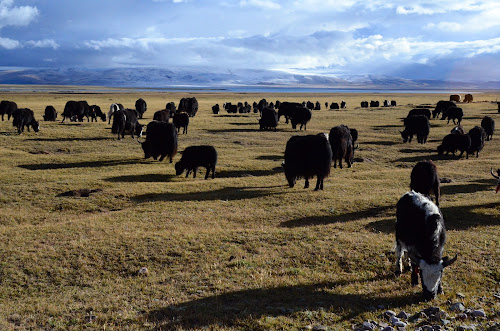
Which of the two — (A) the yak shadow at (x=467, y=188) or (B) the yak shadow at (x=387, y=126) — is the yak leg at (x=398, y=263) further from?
(B) the yak shadow at (x=387, y=126)

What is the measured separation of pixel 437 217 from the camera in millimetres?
7805

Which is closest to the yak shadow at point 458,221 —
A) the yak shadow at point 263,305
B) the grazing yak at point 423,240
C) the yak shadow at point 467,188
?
the yak shadow at point 467,188

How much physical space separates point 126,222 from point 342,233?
6193mm

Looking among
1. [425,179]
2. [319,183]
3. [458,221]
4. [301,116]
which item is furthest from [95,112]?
[458,221]

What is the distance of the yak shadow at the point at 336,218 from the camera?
496 inches

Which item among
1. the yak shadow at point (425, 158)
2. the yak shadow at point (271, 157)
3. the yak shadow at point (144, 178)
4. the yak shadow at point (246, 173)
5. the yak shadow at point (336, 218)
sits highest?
the yak shadow at point (425, 158)

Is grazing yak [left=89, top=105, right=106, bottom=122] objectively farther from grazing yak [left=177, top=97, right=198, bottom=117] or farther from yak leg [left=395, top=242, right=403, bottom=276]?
yak leg [left=395, top=242, right=403, bottom=276]

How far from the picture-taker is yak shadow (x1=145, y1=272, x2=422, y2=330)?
6895 millimetres

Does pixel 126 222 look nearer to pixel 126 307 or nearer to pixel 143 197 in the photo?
pixel 143 197

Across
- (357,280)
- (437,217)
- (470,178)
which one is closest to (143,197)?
(357,280)

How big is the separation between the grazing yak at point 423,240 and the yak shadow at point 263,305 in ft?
1.62

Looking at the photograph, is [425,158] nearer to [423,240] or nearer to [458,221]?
[458,221]

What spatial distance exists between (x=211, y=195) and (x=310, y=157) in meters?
4.09

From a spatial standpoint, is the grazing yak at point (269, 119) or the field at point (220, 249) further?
the grazing yak at point (269, 119)
